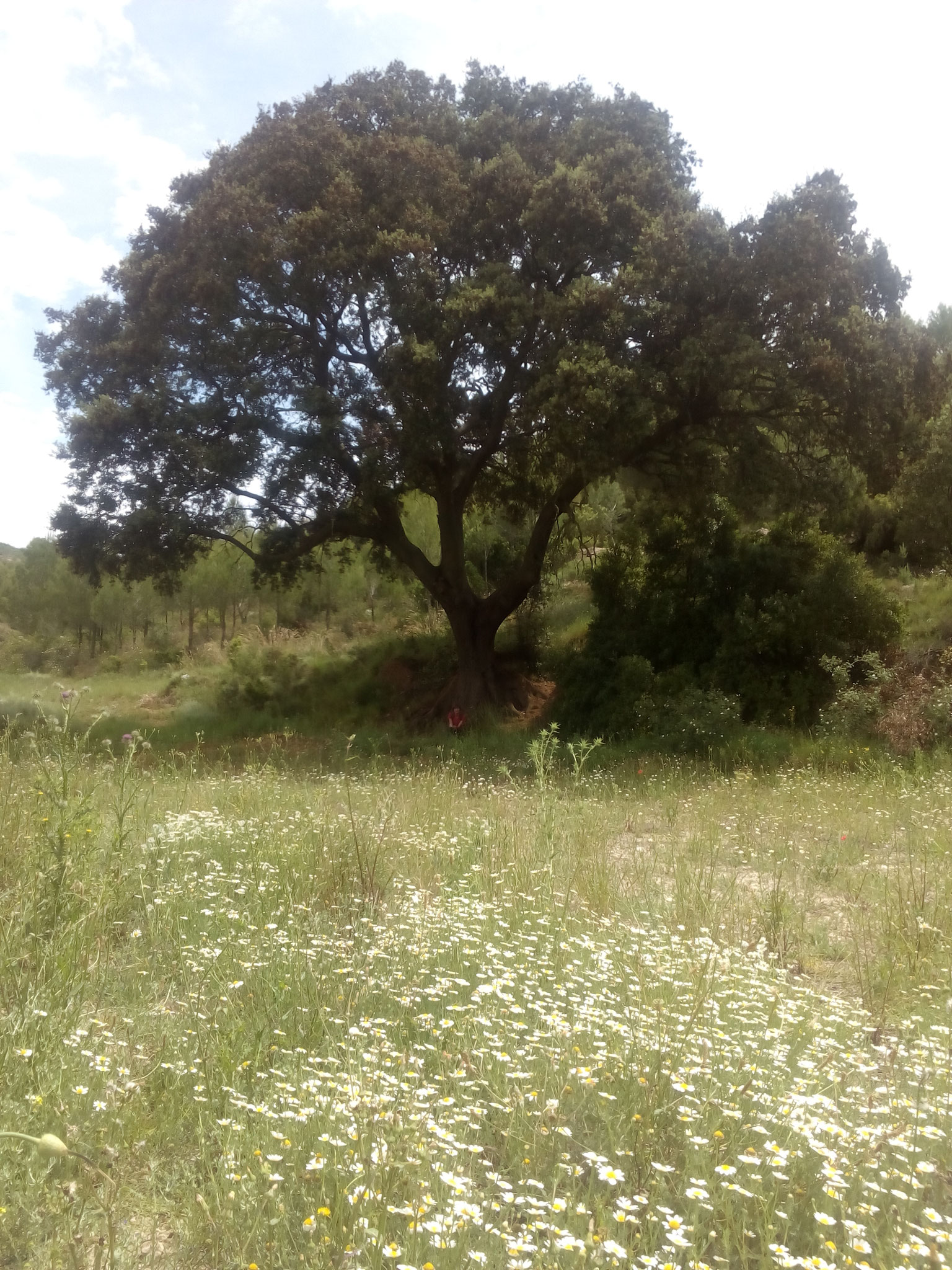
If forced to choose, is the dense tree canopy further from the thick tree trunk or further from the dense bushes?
the dense bushes

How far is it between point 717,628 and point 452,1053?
42.5 ft

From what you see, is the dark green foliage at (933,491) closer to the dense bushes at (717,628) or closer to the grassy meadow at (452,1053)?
the dense bushes at (717,628)

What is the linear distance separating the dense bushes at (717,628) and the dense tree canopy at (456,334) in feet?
5.52

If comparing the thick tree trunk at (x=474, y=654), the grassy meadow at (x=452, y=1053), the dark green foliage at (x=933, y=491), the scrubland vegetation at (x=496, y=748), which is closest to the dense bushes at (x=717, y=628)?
the scrubland vegetation at (x=496, y=748)

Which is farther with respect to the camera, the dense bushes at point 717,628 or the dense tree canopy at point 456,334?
the dense bushes at point 717,628

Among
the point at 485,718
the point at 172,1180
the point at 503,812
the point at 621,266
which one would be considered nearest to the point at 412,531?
the point at 485,718

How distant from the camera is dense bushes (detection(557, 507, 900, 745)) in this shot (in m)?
13.4

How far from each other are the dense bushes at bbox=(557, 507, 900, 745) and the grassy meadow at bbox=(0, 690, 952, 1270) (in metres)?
8.16

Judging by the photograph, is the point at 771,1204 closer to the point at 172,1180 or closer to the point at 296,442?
the point at 172,1180

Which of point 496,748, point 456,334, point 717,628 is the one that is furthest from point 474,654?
point 456,334

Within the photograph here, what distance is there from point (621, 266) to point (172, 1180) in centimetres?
1347

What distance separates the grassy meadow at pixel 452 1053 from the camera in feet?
6.33

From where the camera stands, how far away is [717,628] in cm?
1480

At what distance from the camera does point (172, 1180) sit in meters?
2.18
